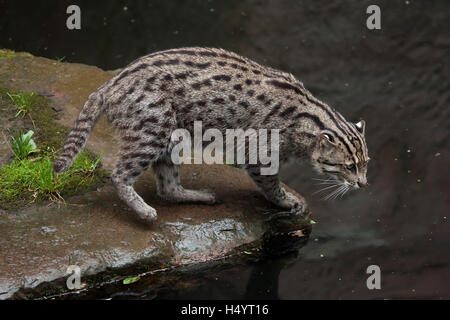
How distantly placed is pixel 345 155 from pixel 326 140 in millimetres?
261

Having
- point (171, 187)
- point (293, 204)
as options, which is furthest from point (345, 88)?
point (171, 187)

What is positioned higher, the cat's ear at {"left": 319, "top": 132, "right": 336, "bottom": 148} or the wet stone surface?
the cat's ear at {"left": 319, "top": 132, "right": 336, "bottom": 148}

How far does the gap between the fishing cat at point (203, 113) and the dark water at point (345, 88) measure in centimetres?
86

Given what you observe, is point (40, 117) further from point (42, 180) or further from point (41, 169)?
point (42, 180)

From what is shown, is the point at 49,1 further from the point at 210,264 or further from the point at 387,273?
the point at 387,273

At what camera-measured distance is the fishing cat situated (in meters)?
6.10

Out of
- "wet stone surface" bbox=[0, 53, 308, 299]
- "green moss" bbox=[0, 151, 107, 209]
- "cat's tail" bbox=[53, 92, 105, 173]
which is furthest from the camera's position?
"green moss" bbox=[0, 151, 107, 209]

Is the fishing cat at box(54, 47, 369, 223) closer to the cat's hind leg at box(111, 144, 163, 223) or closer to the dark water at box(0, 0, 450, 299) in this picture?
the cat's hind leg at box(111, 144, 163, 223)

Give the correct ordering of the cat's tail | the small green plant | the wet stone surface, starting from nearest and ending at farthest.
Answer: the wet stone surface → the cat's tail → the small green plant

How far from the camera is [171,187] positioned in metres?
6.71

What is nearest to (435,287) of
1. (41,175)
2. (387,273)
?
(387,273)

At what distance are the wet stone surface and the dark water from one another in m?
0.36

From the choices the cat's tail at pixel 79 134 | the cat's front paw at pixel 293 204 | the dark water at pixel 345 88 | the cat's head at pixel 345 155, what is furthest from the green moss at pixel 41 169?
the cat's head at pixel 345 155

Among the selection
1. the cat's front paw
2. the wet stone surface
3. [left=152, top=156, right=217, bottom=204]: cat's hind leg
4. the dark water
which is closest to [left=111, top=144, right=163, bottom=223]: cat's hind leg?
the wet stone surface
